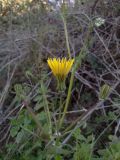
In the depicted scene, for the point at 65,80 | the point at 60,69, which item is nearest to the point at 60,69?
the point at 60,69

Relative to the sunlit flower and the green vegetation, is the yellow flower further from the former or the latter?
the green vegetation

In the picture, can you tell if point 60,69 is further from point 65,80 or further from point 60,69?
point 65,80

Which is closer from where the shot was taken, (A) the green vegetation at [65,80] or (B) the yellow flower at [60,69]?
(B) the yellow flower at [60,69]

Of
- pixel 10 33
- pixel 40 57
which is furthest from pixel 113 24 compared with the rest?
pixel 10 33

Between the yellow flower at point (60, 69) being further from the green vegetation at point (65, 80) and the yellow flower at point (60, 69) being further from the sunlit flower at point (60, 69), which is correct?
the green vegetation at point (65, 80)

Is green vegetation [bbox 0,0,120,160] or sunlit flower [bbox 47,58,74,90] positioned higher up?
sunlit flower [bbox 47,58,74,90]

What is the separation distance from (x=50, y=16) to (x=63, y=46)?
0.36m

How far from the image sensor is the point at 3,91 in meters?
2.25

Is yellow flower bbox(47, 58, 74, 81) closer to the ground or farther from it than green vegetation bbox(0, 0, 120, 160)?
farther from it

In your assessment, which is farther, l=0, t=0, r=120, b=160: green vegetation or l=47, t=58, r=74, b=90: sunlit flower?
l=0, t=0, r=120, b=160: green vegetation

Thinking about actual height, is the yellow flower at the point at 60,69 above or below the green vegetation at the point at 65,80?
above

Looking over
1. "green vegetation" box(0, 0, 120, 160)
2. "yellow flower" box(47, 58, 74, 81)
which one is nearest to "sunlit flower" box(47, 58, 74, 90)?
"yellow flower" box(47, 58, 74, 81)

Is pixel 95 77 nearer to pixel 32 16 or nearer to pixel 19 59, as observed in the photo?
pixel 19 59

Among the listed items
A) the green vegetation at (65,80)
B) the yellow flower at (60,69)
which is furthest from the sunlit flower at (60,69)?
the green vegetation at (65,80)
